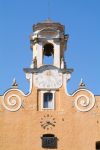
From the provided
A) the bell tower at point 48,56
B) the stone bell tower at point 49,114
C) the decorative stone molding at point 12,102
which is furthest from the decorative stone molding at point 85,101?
the decorative stone molding at point 12,102

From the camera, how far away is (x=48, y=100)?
31.0 m

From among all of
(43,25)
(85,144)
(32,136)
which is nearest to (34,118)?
(32,136)

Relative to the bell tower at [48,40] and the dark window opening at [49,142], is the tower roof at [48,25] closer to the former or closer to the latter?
the bell tower at [48,40]

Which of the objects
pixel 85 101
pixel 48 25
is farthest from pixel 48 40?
pixel 85 101

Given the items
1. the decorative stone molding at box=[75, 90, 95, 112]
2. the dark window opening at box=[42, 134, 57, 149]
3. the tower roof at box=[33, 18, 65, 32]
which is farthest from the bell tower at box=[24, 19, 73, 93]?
the dark window opening at box=[42, 134, 57, 149]

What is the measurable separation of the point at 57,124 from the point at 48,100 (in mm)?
1828

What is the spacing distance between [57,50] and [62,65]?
4.80ft

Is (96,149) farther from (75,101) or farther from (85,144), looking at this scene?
(75,101)

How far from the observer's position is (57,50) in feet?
108

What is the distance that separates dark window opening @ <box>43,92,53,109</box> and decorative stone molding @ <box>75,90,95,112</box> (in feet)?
5.28

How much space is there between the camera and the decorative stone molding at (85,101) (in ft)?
101

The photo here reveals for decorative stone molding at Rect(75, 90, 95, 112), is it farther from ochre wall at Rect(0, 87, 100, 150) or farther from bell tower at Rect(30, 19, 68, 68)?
bell tower at Rect(30, 19, 68, 68)

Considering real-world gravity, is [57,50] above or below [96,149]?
above

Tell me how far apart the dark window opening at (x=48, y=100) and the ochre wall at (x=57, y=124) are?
36 centimetres
